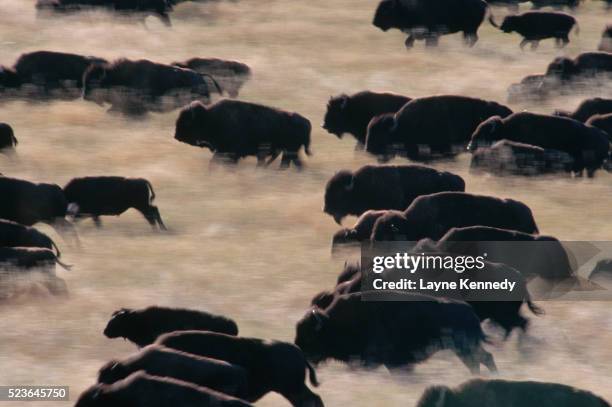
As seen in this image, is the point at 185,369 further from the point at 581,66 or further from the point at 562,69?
the point at 581,66

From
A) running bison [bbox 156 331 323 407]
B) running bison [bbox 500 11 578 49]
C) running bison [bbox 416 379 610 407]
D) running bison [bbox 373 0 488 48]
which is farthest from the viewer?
running bison [bbox 373 0 488 48]

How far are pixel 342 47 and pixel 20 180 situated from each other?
34.0 feet

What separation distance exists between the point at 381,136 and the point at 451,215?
4.13 metres

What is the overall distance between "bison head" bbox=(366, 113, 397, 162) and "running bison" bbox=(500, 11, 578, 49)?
727 centimetres

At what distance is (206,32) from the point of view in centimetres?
2647

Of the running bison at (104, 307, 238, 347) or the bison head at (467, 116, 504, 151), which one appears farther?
the bison head at (467, 116, 504, 151)

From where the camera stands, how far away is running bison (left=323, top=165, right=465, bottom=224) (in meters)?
16.9

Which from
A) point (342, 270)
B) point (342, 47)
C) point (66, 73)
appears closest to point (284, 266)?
point (342, 270)

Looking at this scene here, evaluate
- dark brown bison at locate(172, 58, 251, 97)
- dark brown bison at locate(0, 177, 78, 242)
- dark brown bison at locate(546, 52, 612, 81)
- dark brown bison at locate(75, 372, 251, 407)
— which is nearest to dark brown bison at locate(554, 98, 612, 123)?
dark brown bison at locate(546, 52, 612, 81)

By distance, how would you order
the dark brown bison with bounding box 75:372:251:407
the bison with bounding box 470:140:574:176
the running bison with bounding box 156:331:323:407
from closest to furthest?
the dark brown bison with bounding box 75:372:251:407, the running bison with bounding box 156:331:323:407, the bison with bounding box 470:140:574:176

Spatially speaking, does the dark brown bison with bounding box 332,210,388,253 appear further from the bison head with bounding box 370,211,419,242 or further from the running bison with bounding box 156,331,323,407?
the running bison with bounding box 156,331,323,407

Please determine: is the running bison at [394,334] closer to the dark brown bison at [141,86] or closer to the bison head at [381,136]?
the bison head at [381,136]

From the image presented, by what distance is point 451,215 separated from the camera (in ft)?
51.5

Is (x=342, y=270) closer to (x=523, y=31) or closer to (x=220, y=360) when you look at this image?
(x=220, y=360)
